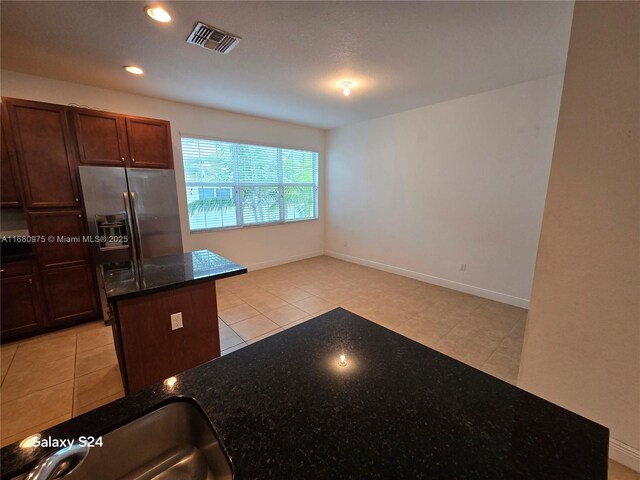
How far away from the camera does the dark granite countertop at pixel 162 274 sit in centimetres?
164

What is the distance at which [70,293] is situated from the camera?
2.83 meters

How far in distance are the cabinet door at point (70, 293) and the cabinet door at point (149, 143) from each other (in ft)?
4.30

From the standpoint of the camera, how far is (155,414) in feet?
2.39

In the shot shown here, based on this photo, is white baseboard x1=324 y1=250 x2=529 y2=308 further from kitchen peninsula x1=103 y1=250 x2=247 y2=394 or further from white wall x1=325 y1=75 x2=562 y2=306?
kitchen peninsula x1=103 y1=250 x2=247 y2=394

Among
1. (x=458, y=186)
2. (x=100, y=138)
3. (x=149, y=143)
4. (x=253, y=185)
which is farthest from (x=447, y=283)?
(x=100, y=138)

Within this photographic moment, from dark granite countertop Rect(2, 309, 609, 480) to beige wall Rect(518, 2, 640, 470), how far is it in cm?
106

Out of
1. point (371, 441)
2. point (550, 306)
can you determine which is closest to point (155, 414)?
point (371, 441)

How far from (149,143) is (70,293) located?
1.83 metres

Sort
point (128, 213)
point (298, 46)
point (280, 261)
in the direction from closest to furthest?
point (298, 46)
point (128, 213)
point (280, 261)

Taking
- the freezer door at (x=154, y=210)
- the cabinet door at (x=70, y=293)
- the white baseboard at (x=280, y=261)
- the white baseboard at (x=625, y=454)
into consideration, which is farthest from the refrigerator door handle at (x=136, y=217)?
the white baseboard at (x=625, y=454)

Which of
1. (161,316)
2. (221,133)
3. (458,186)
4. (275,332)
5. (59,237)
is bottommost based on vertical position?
(275,332)

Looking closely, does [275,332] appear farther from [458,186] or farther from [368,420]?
[458,186]

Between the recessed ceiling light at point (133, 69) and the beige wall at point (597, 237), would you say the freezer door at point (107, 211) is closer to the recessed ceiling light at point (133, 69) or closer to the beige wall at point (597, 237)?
the recessed ceiling light at point (133, 69)

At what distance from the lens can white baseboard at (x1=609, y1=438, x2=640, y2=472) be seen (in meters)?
1.43
